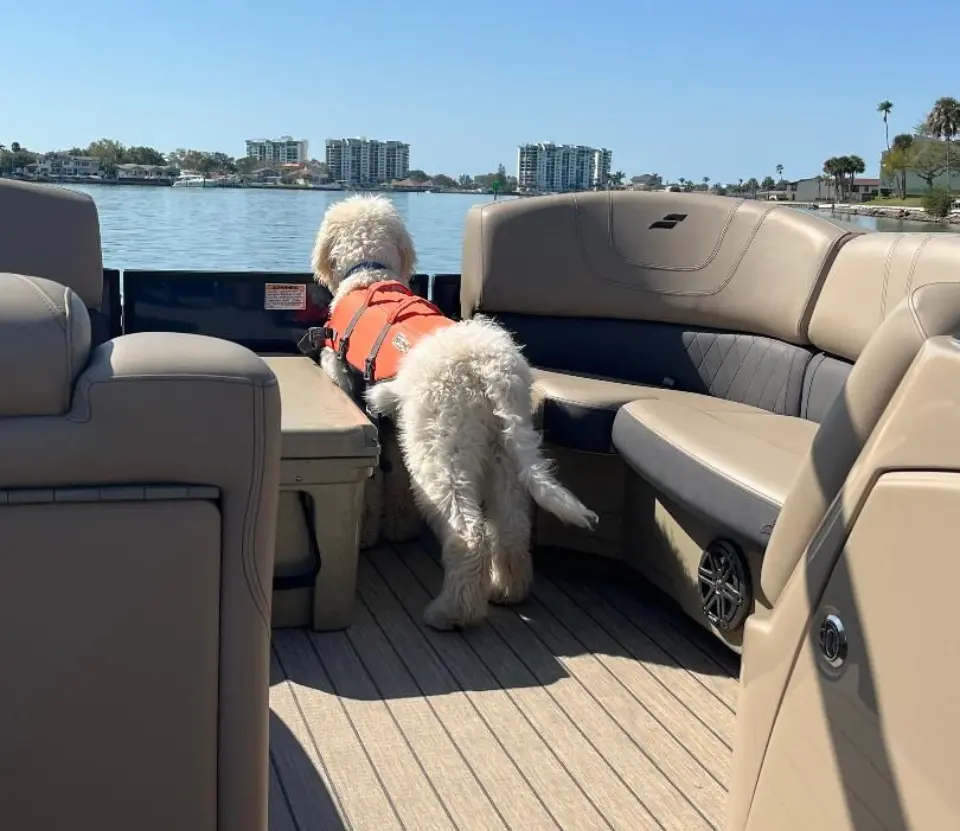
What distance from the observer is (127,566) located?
1.50 meters

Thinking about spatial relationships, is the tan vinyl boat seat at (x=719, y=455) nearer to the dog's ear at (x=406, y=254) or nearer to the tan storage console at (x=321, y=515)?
the tan storage console at (x=321, y=515)

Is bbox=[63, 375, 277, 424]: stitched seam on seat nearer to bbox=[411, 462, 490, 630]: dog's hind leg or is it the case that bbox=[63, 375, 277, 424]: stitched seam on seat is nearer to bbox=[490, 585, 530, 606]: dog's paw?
bbox=[411, 462, 490, 630]: dog's hind leg

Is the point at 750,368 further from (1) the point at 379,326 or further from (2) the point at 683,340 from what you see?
(1) the point at 379,326

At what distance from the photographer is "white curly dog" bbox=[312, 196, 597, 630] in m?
3.45

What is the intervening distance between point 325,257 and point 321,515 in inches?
62.7

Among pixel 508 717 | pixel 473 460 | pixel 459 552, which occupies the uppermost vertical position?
pixel 473 460

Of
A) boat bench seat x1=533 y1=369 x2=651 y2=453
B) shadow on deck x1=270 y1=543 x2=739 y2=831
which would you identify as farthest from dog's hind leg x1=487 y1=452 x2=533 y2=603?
boat bench seat x1=533 y1=369 x2=651 y2=453

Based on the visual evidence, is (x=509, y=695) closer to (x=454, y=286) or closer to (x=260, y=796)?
(x=260, y=796)

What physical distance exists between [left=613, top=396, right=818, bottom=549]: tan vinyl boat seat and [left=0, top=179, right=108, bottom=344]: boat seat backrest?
A: 2068 millimetres

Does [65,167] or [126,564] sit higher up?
[65,167]

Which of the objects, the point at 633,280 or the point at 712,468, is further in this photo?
the point at 633,280

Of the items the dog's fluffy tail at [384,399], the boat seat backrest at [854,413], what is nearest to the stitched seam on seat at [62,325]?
the boat seat backrest at [854,413]

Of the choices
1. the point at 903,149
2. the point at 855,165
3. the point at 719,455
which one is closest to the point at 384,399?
the point at 719,455

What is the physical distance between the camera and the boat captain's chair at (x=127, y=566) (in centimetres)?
144
